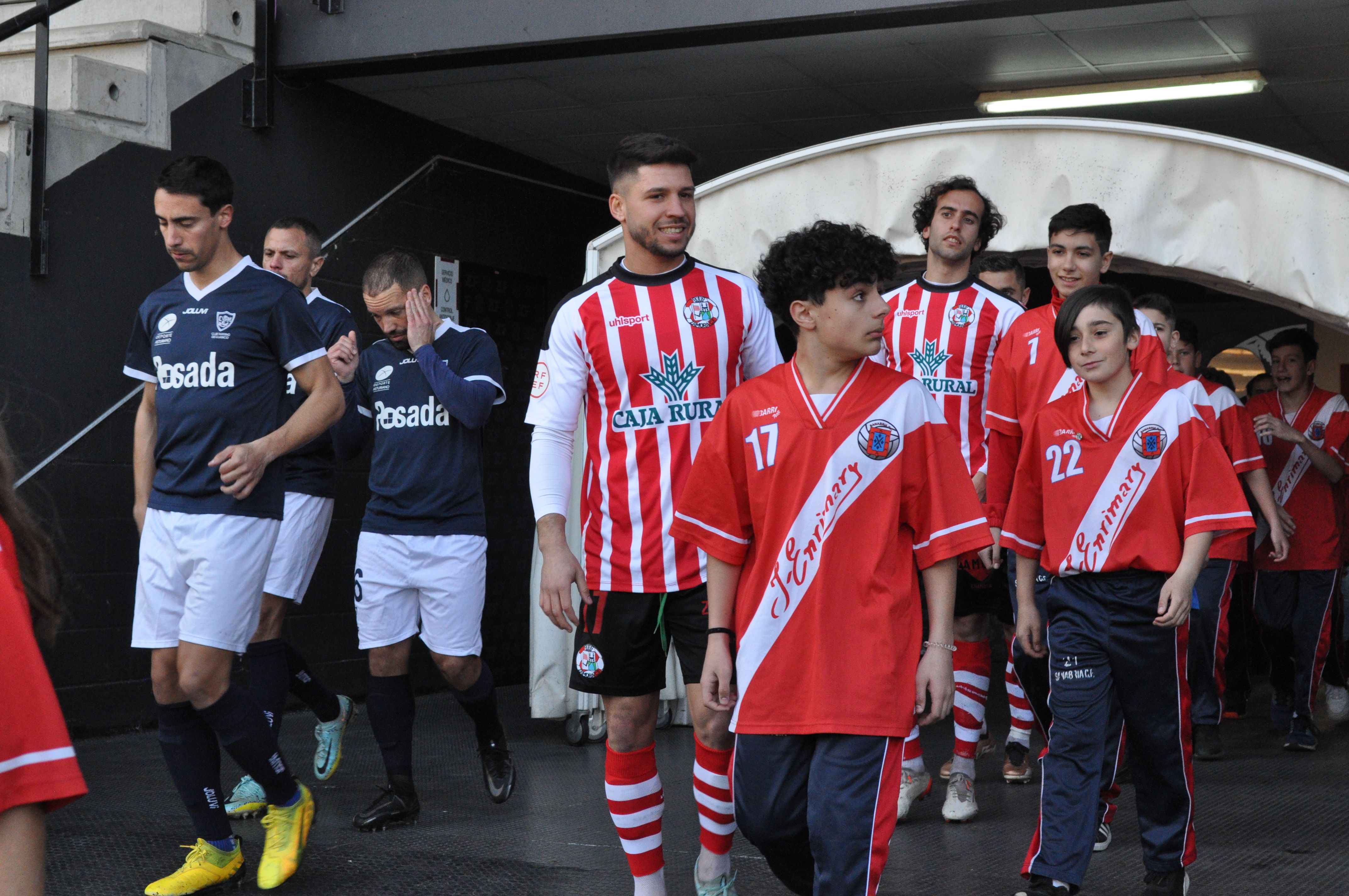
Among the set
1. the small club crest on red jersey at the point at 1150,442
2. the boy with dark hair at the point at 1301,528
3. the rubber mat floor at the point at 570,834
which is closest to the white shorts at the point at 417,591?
the rubber mat floor at the point at 570,834

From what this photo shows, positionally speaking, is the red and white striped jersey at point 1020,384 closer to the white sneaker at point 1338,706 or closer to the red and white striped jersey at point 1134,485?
the red and white striped jersey at point 1134,485

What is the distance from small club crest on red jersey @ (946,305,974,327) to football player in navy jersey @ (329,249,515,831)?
1657mm

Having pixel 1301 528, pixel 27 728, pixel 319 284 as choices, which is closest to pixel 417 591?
pixel 319 284

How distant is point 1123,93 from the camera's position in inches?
311

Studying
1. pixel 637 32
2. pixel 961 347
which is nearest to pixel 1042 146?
pixel 961 347

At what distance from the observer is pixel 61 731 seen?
4.55ft

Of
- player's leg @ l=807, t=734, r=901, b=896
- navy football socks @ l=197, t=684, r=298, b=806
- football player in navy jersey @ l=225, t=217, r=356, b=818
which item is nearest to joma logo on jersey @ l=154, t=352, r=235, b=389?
football player in navy jersey @ l=225, t=217, r=356, b=818

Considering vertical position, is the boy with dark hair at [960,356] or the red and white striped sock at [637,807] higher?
the boy with dark hair at [960,356]

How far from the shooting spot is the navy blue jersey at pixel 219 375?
3895 millimetres

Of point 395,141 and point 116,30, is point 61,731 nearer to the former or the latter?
point 116,30

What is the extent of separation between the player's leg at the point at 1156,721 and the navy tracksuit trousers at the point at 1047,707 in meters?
0.08

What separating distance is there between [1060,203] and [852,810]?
389 centimetres

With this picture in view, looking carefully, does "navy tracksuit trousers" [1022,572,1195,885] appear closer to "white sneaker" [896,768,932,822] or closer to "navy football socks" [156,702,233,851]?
Answer: "white sneaker" [896,768,932,822]

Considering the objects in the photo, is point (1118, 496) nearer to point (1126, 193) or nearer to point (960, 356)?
point (960, 356)
